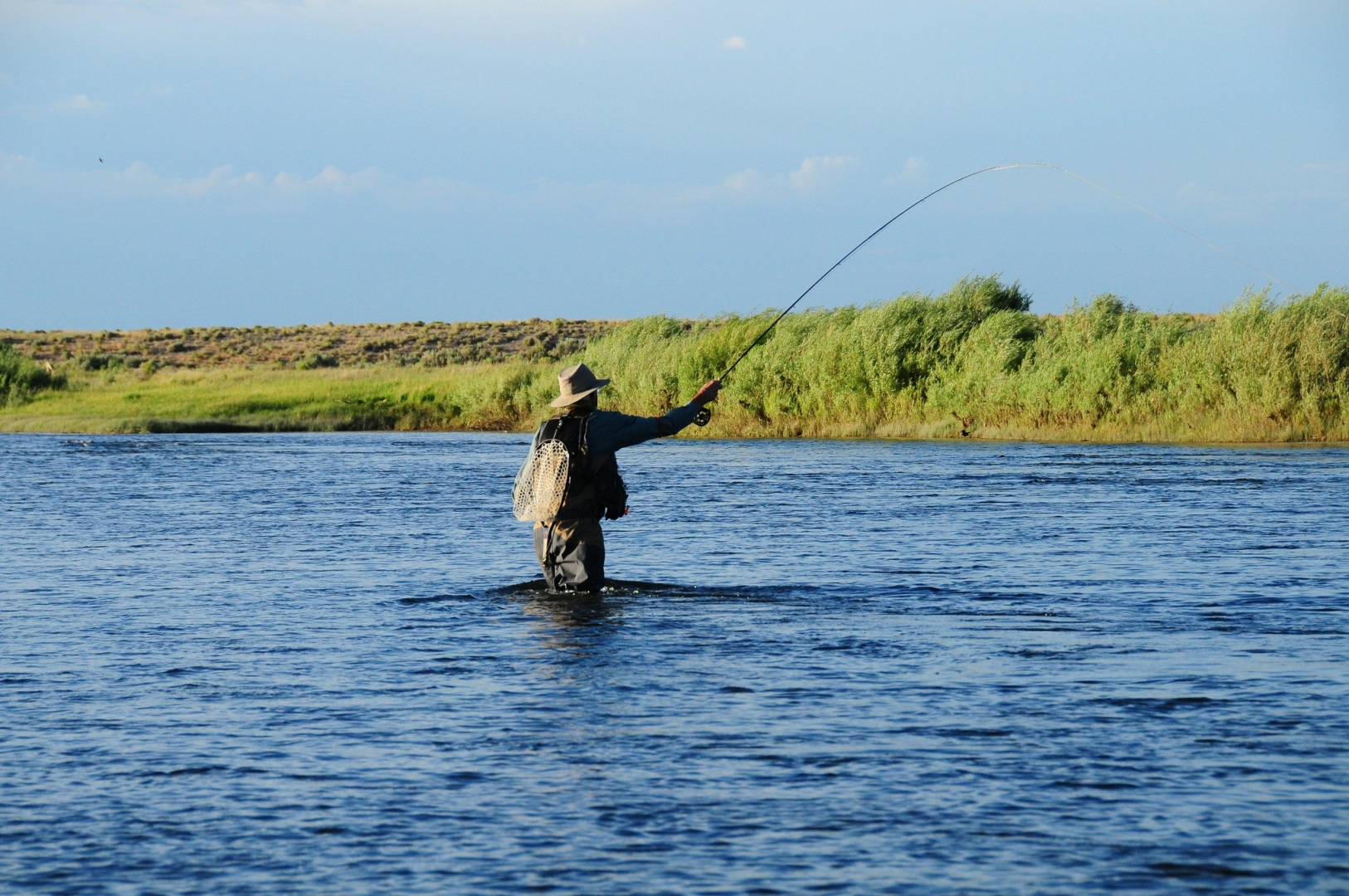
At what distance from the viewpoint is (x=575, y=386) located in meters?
10.6

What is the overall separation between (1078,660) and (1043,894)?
4.28 meters

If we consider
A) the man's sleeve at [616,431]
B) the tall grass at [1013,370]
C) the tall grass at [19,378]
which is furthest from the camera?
the tall grass at [19,378]

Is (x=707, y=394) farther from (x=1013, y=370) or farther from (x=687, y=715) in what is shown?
(x=1013, y=370)

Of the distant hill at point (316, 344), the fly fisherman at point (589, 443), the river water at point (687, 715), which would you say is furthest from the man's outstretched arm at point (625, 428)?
the distant hill at point (316, 344)

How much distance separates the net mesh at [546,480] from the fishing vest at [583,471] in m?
0.03

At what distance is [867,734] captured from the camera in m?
7.15

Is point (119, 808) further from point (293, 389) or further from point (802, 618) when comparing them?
point (293, 389)

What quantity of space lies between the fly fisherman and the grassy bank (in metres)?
29.8

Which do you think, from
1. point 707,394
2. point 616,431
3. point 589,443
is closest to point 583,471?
point 589,443

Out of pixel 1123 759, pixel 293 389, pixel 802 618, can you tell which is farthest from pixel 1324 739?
pixel 293 389

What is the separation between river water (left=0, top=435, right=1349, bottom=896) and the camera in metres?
5.38

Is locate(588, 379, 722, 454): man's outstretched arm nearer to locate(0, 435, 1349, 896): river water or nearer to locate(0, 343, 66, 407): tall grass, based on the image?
locate(0, 435, 1349, 896): river water

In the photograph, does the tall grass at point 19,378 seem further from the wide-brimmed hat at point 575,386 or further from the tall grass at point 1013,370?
the wide-brimmed hat at point 575,386

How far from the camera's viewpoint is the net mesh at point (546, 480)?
10.5m
